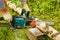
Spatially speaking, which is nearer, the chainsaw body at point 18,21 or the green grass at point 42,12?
the chainsaw body at point 18,21

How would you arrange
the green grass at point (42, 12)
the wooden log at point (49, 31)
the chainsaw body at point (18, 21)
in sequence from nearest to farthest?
the wooden log at point (49, 31) < the chainsaw body at point (18, 21) < the green grass at point (42, 12)

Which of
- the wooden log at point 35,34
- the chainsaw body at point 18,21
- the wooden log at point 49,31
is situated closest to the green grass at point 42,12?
the chainsaw body at point 18,21

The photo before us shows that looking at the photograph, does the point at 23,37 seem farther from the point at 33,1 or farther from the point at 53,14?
the point at 33,1

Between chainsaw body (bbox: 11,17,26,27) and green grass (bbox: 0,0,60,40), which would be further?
green grass (bbox: 0,0,60,40)

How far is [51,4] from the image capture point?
7238mm

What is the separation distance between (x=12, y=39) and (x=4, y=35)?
0.23m

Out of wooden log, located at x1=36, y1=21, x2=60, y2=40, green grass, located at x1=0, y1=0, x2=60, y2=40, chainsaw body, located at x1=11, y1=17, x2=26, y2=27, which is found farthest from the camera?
green grass, located at x1=0, y1=0, x2=60, y2=40

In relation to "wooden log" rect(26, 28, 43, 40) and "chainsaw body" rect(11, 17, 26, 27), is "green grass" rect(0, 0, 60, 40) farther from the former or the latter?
"wooden log" rect(26, 28, 43, 40)

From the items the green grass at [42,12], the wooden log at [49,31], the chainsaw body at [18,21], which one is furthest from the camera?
the green grass at [42,12]

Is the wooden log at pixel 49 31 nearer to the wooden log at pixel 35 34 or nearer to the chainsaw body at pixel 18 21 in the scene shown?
the wooden log at pixel 35 34

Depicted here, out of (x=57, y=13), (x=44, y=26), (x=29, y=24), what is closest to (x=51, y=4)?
(x=57, y=13)

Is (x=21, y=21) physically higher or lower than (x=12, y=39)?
higher

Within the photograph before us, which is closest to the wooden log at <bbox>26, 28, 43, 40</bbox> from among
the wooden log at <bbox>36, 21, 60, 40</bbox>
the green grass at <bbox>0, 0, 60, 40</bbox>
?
the wooden log at <bbox>36, 21, 60, 40</bbox>

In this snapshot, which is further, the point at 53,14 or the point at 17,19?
the point at 53,14
